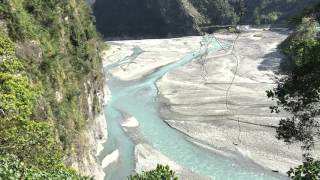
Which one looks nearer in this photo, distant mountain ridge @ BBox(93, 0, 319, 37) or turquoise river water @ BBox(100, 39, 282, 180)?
turquoise river water @ BBox(100, 39, 282, 180)

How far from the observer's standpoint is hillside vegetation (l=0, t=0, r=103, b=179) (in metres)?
21.6

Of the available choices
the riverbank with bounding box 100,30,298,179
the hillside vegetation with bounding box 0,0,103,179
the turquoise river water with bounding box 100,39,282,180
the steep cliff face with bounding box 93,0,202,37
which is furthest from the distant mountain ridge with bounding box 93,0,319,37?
the hillside vegetation with bounding box 0,0,103,179

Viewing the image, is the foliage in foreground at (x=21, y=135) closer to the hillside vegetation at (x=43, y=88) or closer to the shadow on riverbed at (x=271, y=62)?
the hillside vegetation at (x=43, y=88)

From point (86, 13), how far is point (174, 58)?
50.8m

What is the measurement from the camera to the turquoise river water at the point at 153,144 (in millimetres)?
50750

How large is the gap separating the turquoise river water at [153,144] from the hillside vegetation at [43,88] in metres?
5.55

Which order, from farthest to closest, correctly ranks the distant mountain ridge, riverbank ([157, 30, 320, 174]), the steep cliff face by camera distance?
the steep cliff face, the distant mountain ridge, riverbank ([157, 30, 320, 174])

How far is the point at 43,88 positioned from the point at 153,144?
24202 mm

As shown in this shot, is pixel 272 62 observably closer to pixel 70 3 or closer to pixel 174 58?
pixel 174 58

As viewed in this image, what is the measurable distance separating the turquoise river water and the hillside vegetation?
18.2 feet

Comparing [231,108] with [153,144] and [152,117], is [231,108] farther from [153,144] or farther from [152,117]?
[153,144]

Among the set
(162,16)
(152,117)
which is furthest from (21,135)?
(162,16)

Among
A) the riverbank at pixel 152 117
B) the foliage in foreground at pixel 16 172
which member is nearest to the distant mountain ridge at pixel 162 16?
the riverbank at pixel 152 117

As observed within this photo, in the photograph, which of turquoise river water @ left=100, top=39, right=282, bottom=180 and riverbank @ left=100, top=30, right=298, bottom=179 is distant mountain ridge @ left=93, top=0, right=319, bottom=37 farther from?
turquoise river water @ left=100, top=39, right=282, bottom=180
